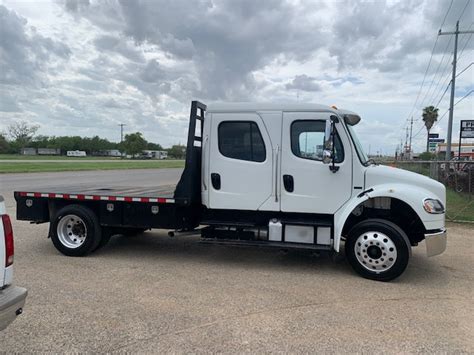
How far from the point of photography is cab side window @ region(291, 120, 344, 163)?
606 centimetres

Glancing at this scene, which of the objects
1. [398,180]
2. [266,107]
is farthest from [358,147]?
[266,107]

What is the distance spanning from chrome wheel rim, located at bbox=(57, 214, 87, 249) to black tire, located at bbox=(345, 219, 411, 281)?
4412 millimetres

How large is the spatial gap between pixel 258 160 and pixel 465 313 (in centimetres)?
334

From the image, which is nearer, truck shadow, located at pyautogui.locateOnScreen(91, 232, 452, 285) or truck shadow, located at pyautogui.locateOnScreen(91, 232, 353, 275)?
truck shadow, located at pyautogui.locateOnScreen(91, 232, 452, 285)

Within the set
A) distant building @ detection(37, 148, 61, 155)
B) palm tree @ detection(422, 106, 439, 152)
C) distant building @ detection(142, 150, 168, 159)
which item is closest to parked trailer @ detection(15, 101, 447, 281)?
palm tree @ detection(422, 106, 439, 152)

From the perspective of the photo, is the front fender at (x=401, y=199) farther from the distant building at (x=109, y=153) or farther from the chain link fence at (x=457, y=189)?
the distant building at (x=109, y=153)

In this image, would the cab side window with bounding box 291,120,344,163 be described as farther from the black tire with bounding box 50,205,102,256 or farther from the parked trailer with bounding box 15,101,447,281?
the black tire with bounding box 50,205,102,256

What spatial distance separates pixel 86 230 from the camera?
6836 millimetres

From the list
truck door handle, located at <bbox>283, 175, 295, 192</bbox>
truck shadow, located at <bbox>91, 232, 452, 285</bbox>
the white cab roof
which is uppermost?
the white cab roof

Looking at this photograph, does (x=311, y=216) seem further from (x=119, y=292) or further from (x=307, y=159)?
(x=119, y=292)

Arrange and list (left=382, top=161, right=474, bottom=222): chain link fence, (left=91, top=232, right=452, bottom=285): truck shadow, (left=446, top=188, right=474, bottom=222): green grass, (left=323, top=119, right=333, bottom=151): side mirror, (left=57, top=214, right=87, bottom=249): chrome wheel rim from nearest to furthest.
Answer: (left=323, top=119, right=333, bottom=151): side mirror < (left=91, top=232, right=452, bottom=285): truck shadow < (left=57, top=214, right=87, bottom=249): chrome wheel rim < (left=446, top=188, right=474, bottom=222): green grass < (left=382, top=161, right=474, bottom=222): chain link fence

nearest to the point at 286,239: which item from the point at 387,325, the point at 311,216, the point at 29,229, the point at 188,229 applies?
the point at 311,216

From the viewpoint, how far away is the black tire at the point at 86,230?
22.3 ft

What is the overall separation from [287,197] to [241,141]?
44.3 inches
